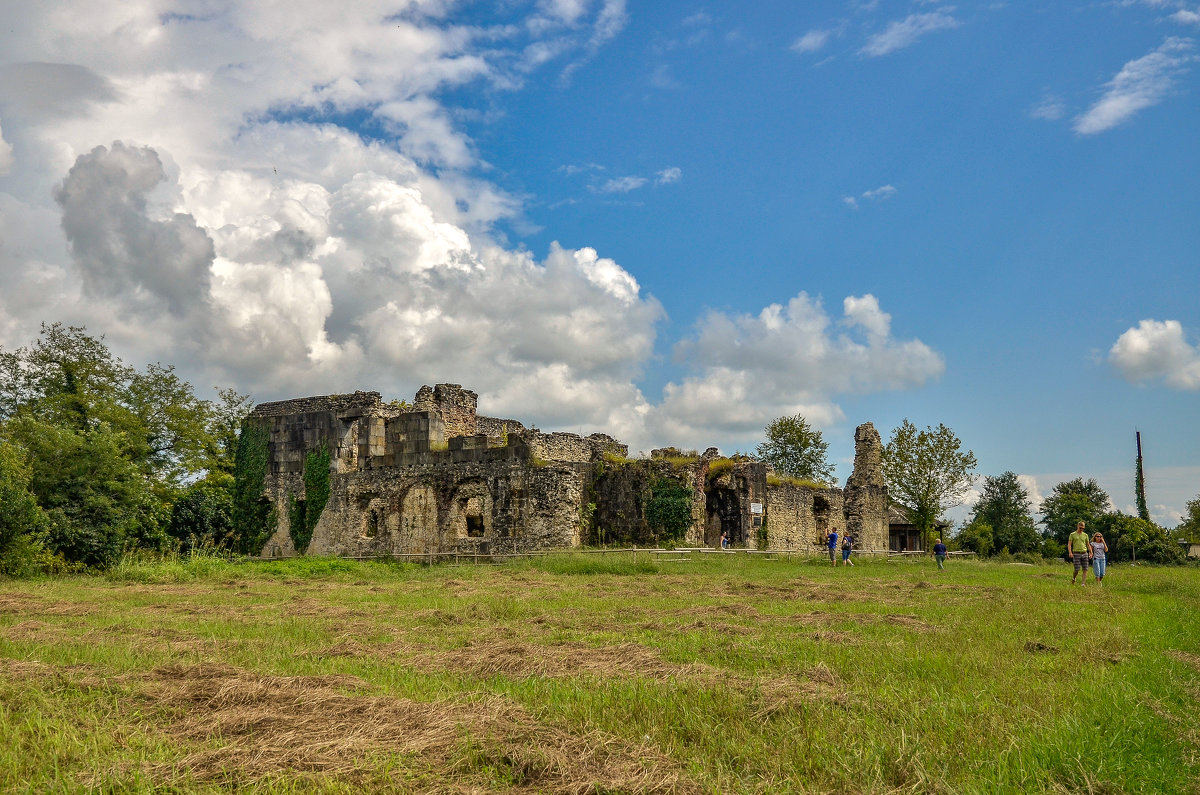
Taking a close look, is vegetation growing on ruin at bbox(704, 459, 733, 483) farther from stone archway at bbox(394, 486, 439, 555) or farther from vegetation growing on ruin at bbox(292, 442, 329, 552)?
vegetation growing on ruin at bbox(292, 442, 329, 552)

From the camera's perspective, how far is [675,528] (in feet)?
85.8

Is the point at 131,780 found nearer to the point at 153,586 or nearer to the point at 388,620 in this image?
the point at 388,620

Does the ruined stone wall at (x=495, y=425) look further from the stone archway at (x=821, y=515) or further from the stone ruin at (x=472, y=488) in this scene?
the stone archway at (x=821, y=515)

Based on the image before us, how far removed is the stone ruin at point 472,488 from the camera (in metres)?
26.4

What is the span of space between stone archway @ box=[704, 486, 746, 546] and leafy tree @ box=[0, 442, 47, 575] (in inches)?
777

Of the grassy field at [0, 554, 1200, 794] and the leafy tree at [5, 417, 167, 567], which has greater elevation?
the leafy tree at [5, 417, 167, 567]

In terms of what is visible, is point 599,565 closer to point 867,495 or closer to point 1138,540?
point 867,495

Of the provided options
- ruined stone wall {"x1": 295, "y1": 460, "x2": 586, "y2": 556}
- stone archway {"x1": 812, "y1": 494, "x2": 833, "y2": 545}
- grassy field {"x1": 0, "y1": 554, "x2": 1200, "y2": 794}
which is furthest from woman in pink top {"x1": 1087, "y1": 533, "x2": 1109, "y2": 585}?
stone archway {"x1": 812, "y1": 494, "x2": 833, "y2": 545}

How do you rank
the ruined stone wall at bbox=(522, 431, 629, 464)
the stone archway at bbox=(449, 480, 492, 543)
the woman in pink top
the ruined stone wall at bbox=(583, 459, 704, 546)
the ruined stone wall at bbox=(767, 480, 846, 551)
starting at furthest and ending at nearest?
the ruined stone wall at bbox=(522, 431, 629, 464) < the ruined stone wall at bbox=(767, 480, 846, 551) < the stone archway at bbox=(449, 480, 492, 543) < the ruined stone wall at bbox=(583, 459, 704, 546) < the woman in pink top

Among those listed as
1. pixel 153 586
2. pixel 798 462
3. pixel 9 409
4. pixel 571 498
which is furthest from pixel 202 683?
pixel 798 462

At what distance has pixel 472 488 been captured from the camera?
91.2 ft

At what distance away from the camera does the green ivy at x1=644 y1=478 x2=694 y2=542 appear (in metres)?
26.1

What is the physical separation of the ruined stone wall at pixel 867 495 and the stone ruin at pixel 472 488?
2577 mm

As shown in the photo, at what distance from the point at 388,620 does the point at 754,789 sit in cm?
746
